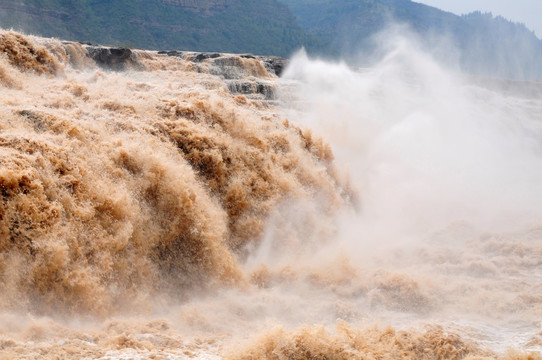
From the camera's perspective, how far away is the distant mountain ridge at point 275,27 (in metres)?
48.5

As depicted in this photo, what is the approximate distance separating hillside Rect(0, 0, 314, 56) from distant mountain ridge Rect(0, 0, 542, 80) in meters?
0.11

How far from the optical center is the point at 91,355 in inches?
155

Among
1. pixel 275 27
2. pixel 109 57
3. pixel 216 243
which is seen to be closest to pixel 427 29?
pixel 275 27

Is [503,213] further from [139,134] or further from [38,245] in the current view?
[38,245]

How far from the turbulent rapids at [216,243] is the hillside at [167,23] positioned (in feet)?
123

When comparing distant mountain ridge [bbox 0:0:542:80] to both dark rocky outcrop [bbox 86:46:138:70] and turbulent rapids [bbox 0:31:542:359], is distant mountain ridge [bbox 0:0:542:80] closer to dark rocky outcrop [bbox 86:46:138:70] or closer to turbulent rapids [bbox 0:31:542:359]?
dark rocky outcrop [bbox 86:46:138:70]

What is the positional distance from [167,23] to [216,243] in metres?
61.5

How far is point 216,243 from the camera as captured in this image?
6812 millimetres

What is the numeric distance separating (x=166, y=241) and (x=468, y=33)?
4293 inches

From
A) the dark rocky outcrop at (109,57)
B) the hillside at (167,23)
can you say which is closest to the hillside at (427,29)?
the hillside at (167,23)

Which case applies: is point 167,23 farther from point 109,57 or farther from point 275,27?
point 109,57

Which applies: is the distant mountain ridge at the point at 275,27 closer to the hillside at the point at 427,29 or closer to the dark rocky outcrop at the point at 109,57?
the hillside at the point at 427,29

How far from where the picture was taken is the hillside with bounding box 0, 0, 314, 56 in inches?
1761

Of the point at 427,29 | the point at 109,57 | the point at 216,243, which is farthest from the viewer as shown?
the point at 427,29
